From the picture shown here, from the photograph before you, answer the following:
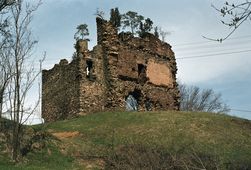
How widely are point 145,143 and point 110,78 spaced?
33.3 feet

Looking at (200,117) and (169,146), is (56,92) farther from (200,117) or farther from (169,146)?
(169,146)

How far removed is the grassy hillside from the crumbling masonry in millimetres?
3560

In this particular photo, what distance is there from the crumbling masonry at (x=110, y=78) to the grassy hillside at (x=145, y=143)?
11.7 feet

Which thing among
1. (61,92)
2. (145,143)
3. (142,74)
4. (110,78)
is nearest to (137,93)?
(142,74)

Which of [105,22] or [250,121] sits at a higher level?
[105,22]

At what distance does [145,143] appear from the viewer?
20734 millimetres

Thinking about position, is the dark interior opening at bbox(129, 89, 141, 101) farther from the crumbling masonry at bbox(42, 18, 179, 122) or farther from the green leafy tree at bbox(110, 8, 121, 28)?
the green leafy tree at bbox(110, 8, 121, 28)

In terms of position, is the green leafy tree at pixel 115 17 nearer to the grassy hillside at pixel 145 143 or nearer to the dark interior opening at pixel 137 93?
the dark interior opening at pixel 137 93

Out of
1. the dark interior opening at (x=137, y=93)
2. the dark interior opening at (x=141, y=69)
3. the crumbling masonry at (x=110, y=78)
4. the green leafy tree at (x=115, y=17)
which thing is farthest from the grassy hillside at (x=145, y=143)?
the green leafy tree at (x=115, y=17)

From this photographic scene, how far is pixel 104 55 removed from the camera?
101 feet

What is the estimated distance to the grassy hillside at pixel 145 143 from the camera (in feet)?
56.1

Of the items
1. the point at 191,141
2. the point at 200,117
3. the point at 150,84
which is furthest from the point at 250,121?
the point at 150,84

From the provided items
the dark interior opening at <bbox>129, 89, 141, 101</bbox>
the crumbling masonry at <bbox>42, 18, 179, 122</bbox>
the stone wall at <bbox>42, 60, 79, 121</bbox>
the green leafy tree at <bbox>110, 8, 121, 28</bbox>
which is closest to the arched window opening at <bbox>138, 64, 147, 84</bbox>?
the crumbling masonry at <bbox>42, 18, 179, 122</bbox>

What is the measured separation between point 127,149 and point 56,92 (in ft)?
46.5
